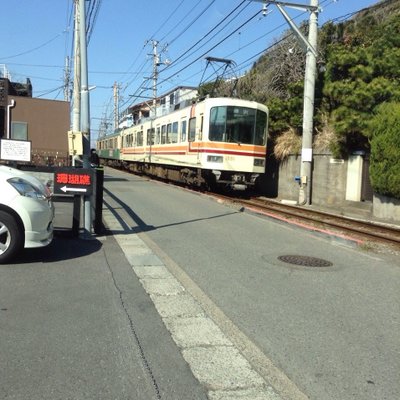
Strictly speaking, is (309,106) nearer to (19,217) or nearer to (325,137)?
(325,137)

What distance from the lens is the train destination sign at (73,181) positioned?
842 centimetres

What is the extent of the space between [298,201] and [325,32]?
1189 cm

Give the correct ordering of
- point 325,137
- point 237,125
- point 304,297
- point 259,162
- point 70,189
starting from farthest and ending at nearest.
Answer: point 259,162 → point 237,125 → point 325,137 → point 70,189 → point 304,297

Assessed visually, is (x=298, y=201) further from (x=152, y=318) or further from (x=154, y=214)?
(x=152, y=318)

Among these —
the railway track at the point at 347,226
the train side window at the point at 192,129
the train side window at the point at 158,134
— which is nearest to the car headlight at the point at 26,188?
the railway track at the point at 347,226

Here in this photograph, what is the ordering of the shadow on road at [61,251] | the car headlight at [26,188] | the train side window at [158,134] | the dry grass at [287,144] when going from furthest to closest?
the train side window at [158,134]
the dry grass at [287,144]
the shadow on road at [61,251]
the car headlight at [26,188]

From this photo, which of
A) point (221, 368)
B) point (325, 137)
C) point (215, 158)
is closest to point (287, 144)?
point (325, 137)

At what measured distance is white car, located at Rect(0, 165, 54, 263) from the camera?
659 centimetres

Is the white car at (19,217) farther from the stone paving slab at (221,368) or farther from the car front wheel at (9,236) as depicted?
the stone paving slab at (221,368)

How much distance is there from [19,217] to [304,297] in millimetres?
3637

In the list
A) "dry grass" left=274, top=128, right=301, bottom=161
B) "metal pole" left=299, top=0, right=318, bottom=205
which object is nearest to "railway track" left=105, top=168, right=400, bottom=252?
"metal pole" left=299, top=0, right=318, bottom=205

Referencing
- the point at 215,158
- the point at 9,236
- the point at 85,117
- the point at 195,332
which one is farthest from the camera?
the point at 215,158

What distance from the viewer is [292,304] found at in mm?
5512

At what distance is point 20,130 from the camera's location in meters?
28.2
